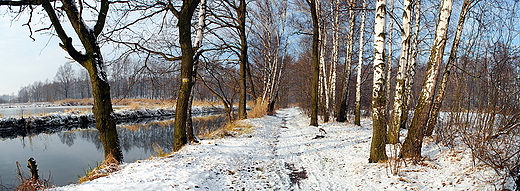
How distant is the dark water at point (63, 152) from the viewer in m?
7.67

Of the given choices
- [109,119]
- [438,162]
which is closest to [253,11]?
[109,119]

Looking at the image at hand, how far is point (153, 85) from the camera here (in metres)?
7.35

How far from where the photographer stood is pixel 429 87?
179 inches

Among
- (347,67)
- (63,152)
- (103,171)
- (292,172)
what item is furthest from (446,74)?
(63,152)

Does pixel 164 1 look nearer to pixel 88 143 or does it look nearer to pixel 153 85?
pixel 153 85

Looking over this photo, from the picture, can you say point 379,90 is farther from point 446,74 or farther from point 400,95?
point 446,74

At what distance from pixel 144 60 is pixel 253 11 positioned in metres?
10.9

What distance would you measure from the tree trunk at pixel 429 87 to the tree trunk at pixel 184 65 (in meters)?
4.98

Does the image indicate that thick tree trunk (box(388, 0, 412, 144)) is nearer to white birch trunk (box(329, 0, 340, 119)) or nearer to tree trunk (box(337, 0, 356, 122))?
tree trunk (box(337, 0, 356, 122))

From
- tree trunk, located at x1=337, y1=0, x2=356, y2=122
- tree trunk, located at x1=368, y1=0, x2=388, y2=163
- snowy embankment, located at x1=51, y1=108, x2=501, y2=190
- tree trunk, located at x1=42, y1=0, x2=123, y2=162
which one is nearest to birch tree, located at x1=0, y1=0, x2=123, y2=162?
tree trunk, located at x1=42, y1=0, x2=123, y2=162

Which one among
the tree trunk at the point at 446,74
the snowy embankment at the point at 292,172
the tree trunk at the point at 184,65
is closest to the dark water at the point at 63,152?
the tree trunk at the point at 184,65

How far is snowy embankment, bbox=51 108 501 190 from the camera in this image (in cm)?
347

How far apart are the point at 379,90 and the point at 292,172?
2336 millimetres

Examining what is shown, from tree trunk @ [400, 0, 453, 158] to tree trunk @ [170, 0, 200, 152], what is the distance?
498cm
